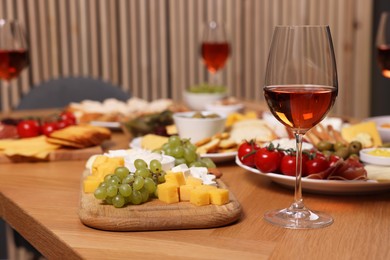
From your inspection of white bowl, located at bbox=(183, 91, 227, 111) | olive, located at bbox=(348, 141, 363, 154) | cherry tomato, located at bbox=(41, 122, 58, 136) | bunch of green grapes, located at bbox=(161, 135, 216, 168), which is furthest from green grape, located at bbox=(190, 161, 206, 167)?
white bowl, located at bbox=(183, 91, 227, 111)

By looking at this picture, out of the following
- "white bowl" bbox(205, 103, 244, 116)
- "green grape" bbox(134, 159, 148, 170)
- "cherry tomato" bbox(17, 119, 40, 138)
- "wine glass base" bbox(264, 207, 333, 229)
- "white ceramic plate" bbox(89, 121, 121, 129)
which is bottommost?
"white ceramic plate" bbox(89, 121, 121, 129)

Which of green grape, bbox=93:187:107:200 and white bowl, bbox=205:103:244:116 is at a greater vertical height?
green grape, bbox=93:187:107:200

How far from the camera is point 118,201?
118 centimetres

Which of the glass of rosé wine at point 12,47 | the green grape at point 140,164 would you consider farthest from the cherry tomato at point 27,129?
the green grape at point 140,164

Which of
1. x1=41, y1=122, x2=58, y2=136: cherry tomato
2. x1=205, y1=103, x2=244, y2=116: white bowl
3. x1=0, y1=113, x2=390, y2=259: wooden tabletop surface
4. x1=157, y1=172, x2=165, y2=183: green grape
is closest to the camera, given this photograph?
x1=0, y1=113, x2=390, y2=259: wooden tabletop surface

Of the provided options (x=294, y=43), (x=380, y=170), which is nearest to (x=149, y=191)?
(x=294, y=43)

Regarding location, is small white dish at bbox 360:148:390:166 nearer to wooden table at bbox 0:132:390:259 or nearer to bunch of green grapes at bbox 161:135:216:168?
wooden table at bbox 0:132:390:259

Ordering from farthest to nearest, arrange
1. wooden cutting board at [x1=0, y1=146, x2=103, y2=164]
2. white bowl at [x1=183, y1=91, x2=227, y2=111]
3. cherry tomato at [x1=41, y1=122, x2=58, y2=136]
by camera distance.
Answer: white bowl at [x1=183, y1=91, x2=227, y2=111]
cherry tomato at [x1=41, y1=122, x2=58, y2=136]
wooden cutting board at [x1=0, y1=146, x2=103, y2=164]

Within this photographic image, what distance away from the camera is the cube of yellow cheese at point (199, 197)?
1.19 m

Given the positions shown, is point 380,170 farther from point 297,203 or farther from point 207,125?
point 207,125

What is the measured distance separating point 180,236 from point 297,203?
0.20m

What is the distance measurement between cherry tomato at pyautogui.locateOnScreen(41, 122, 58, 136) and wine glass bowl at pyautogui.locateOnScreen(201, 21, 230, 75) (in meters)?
0.82

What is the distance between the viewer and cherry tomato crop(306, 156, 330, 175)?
4.40ft

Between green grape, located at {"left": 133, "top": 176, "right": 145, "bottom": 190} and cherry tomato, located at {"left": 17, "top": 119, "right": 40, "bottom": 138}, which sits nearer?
green grape, located at {"left": 133, "top": 176, "right": 145, "bottom": 190}
